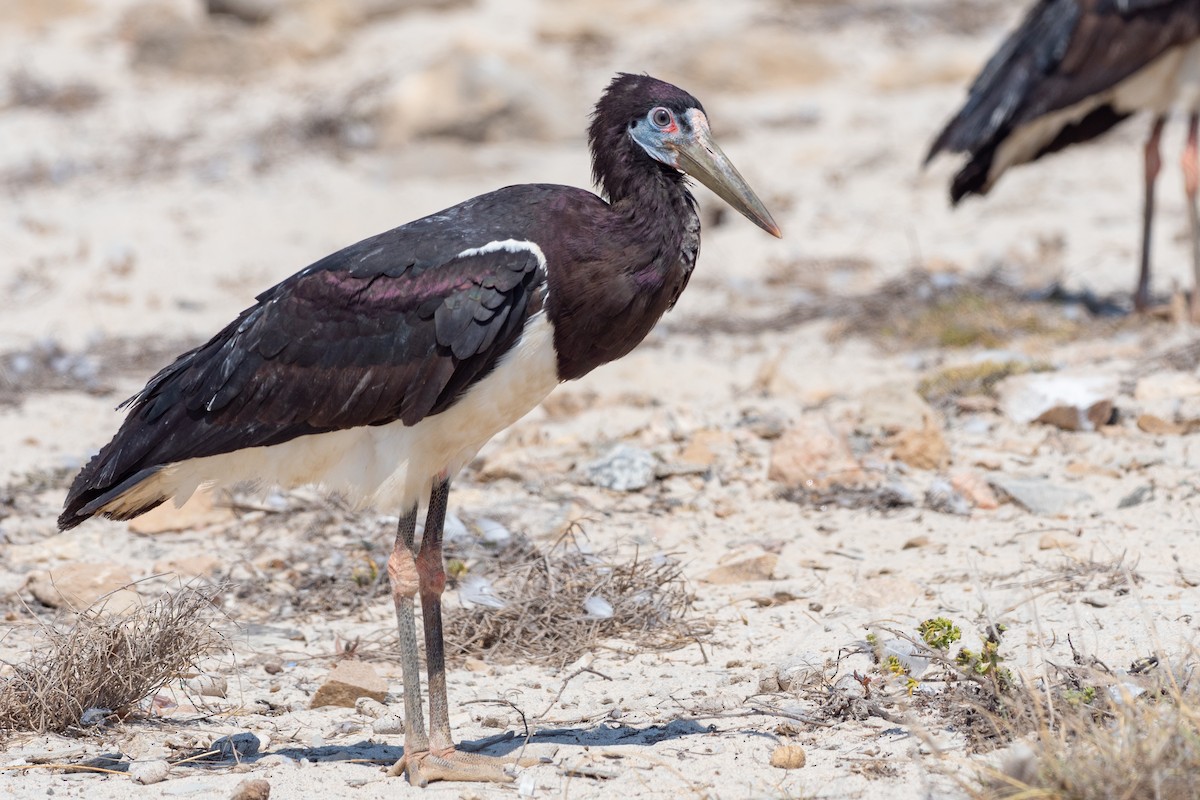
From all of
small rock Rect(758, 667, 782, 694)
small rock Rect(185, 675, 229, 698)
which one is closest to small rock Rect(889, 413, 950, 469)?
small rock Rect(758, 667, 782, 694)

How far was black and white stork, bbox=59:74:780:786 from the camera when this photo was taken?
15.3ft

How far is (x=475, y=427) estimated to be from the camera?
476 cm

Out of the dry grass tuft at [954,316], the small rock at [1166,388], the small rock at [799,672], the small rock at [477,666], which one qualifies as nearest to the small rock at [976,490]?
the small rock at [1166,388]

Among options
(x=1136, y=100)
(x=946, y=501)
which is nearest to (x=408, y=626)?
(x=946, y=501)

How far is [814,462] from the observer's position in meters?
7.01

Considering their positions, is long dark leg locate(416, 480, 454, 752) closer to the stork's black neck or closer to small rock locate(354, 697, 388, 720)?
small rock locate(354, 697, 388, 720)

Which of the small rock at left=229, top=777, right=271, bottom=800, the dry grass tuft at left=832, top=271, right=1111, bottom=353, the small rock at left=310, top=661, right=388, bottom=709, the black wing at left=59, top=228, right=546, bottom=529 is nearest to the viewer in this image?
the small rock at left=229, top=777, right=271, bottom=800

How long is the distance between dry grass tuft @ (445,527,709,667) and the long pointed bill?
1.46m

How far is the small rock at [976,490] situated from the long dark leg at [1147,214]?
123 inches

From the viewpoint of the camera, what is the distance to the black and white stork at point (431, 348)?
15.3 feet

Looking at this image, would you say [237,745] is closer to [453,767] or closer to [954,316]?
[453,767]

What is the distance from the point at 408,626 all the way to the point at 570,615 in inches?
36.5

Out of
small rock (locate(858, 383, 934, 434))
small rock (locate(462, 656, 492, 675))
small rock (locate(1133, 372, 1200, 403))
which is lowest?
small rock (locate(462, 656, 492, 675))

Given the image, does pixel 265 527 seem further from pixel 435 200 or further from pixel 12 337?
pixel 435 200
